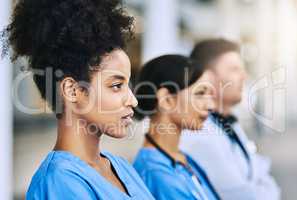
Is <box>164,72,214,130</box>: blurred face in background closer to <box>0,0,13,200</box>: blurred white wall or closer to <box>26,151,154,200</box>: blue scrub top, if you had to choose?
<box>26,151,154,200</box>: blue scrub top

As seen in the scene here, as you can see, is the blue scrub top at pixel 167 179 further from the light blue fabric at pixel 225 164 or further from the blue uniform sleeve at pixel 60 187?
the blue uniform sleeve at pixel 60 187

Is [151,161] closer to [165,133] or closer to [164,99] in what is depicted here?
[165,133]

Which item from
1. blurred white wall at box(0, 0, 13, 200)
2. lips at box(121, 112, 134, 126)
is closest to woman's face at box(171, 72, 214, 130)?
lips at box(121, 112, 134, 126)

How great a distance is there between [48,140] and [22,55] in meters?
3.45

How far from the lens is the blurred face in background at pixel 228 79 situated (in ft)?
8.27

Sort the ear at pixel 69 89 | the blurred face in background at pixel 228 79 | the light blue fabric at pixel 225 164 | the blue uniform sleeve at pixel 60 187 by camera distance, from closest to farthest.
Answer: the blue uniform sleeve at pixel 60 187 → the ear at pixel 69 89 → the light blue fabric at pixel 225 164 → the blurred face in background at pixel 228 79

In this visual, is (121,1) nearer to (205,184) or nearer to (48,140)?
(205,184)

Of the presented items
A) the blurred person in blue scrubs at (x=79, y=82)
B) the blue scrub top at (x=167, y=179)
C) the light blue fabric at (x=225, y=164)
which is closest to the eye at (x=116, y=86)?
the blurred person in blue scrubs at (x=79, y=82)

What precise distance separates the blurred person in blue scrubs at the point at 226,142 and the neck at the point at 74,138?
0.96 metres

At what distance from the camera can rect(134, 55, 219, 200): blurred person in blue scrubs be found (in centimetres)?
199

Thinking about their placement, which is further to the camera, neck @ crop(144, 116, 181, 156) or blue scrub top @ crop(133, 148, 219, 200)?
neck @ crop(144, 116, 181, 156)

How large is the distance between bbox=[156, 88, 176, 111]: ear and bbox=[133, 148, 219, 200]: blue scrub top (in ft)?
0.54

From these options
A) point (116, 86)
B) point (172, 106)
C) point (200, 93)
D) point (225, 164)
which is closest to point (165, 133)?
point (172, 106)

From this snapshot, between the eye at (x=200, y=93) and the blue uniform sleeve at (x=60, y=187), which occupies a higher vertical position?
the eye at (x=200, y=93)
